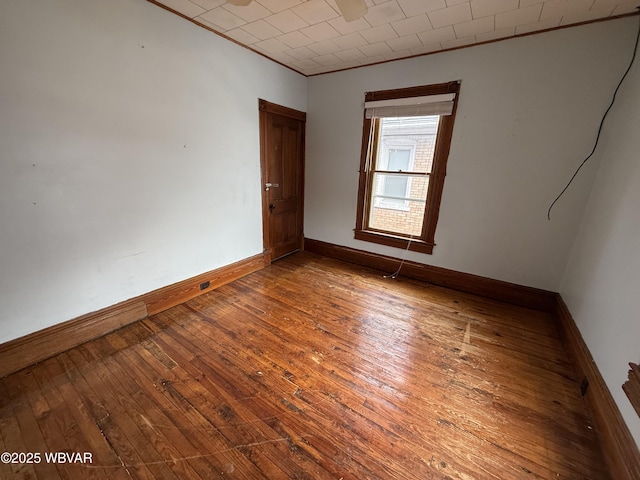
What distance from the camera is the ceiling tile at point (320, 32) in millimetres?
2297

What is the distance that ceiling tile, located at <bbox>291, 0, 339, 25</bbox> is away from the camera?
1978 millimetres

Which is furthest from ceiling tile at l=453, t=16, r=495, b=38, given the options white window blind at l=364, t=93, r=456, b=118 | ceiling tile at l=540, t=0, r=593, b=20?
white window blind at l=364, t=93, r=456, b=118

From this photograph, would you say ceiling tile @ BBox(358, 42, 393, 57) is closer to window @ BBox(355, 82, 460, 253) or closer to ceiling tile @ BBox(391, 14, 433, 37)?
ceiling tile @ BBox(391, 14, 433, 37)

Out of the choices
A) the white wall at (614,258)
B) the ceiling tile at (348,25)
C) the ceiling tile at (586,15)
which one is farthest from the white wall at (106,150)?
the white wall at (614,258)

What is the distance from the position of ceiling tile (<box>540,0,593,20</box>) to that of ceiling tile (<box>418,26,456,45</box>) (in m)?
0.66

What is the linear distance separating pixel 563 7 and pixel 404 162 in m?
1.91

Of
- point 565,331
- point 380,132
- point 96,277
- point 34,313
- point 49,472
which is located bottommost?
point 49,472

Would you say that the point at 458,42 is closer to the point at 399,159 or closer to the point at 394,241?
the point at 399,159

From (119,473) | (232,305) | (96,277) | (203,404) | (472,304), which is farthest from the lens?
(472,304)

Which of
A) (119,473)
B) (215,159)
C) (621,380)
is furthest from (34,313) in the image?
(621,380)

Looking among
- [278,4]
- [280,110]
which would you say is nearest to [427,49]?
[278,4]

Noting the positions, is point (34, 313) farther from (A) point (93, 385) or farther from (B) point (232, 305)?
(B) point (232, 305)

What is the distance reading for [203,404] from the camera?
60.2 inches

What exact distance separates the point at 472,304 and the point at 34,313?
379 centimetres
